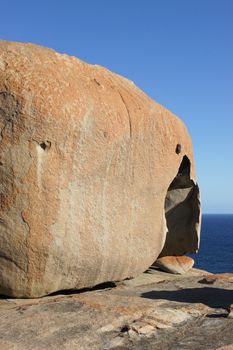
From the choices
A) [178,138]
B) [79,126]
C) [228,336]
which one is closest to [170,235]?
[178,138]

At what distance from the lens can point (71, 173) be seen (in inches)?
314

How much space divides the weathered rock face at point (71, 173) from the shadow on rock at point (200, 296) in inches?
41.1

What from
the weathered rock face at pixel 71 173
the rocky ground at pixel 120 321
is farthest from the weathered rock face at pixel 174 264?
the rocky ground at pixel 120 321

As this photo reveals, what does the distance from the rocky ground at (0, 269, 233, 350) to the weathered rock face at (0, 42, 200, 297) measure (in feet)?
2.05

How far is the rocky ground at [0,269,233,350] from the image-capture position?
18.9 feet

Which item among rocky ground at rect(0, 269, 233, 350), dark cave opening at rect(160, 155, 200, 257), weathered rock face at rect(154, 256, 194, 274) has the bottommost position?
rocky ground at rect(0, 269, 233, 350)

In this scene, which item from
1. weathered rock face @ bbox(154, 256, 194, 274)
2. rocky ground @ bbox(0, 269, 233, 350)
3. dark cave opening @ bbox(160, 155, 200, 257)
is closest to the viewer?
rocky ground @ bbox(0, 269, 233, 350)

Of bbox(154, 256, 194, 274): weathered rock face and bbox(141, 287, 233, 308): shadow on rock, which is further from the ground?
bbox(154, 256, 194, 274): weathered rock face

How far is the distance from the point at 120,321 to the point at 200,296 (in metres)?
2.43

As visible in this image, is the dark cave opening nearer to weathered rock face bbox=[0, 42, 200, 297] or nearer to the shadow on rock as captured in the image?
weathered rock face bbox=[0, 42, 200, 297]

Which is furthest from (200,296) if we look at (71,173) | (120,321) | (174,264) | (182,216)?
(182,216)

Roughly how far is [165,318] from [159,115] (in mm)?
4457

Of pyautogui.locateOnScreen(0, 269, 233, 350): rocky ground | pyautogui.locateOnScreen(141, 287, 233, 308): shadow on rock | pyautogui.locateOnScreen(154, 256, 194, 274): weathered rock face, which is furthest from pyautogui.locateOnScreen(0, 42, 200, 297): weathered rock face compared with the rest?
pyautogui.locateOnScreen(154, 256, 194, 274): weathered rock face

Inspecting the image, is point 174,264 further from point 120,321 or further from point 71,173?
point 120,321
